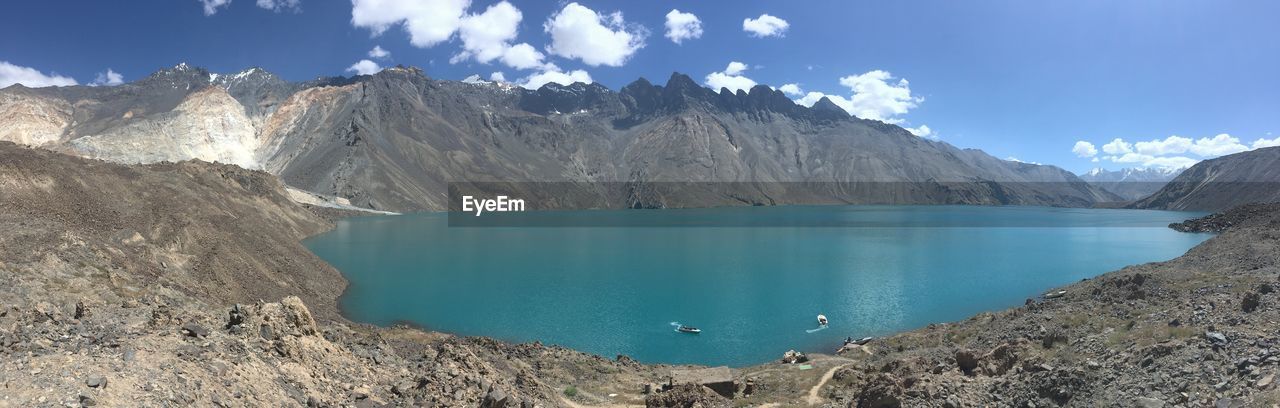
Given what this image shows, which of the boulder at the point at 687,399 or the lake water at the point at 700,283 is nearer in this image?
the boulder at the point at 687,399

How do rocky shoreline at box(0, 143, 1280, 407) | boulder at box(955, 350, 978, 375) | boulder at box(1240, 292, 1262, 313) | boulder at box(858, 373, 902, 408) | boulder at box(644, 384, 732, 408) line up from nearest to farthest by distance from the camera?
1. rocky shoreline at box(0, 143, 1280, 407)
2. boulder at box(858, 373, 902, 408)
3. boulder at box(955, 350, 978, 375)
4. boulder at box(644, 384, 732, 408)
5. boulder at box(1240, 292, 1262, 313)

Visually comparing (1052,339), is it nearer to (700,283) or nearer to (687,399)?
(687,399)

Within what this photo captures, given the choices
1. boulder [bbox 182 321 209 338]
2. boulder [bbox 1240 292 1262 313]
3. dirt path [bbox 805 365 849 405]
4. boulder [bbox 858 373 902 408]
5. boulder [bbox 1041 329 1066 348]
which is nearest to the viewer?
boulder [bbox 182 321 209 338]

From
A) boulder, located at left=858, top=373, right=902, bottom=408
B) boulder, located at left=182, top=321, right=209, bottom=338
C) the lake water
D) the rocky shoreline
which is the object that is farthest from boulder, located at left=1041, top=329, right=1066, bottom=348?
boulder, located at left=182, top=321, right=209, bottom=338

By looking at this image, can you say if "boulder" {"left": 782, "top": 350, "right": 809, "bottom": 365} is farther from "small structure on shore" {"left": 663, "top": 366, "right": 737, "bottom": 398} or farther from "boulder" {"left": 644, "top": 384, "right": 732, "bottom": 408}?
"boulder" {"left": 644, "top": 384, "right": 732, "bottom": 408}

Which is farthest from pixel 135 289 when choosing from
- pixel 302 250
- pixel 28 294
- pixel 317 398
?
pixel 302 250

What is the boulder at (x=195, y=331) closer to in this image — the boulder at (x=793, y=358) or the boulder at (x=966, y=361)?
the boulder at (x=966, y=361)

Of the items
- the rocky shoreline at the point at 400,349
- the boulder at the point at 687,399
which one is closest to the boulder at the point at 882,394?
the rocky shoreline at the point at 400,349

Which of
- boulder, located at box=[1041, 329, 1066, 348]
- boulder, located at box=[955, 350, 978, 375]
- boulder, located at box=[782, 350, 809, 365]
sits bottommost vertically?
boulder, located at box=[782, 350, 809, 365]
